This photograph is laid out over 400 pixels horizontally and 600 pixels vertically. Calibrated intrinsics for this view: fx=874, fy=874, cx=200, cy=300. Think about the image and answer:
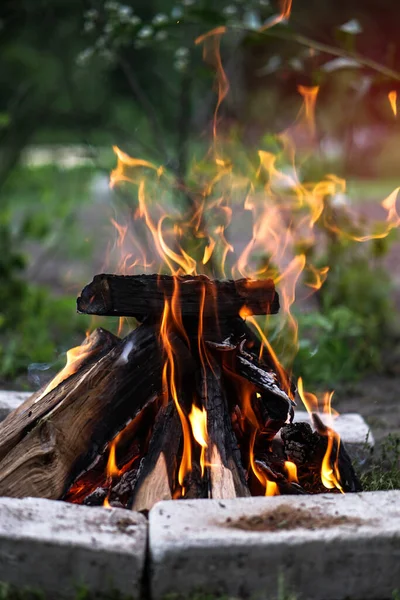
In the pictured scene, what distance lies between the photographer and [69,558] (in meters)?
2.20

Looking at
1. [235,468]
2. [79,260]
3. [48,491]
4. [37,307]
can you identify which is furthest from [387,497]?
[79,260]

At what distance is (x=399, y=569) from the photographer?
229 cm

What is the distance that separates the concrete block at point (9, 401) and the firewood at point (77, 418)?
44 centimetres

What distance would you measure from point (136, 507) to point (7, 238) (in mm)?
3809

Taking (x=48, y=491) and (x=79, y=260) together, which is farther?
(x=79, y=260)

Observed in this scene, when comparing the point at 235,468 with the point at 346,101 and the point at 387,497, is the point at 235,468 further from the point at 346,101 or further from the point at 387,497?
the point at 346,101

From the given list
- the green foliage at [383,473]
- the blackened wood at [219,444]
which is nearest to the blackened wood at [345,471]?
the green foliage at [383,473]

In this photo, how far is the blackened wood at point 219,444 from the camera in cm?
265

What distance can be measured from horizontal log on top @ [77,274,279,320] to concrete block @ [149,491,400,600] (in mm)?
725

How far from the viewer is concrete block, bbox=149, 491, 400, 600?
2199 millimetres

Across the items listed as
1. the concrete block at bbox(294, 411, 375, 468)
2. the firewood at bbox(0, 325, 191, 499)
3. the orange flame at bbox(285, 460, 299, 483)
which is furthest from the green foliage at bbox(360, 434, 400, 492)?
the firewood at bbox(0, 325, 191, 499)

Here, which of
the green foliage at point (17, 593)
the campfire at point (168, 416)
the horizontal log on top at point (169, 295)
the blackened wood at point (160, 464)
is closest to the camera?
the green foliage at point (17, 593)

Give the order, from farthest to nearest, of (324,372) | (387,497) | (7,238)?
(7,238) → (324,372) → (387,497)

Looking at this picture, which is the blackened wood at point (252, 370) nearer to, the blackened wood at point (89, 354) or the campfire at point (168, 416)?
the campfire at point (168, 416)
